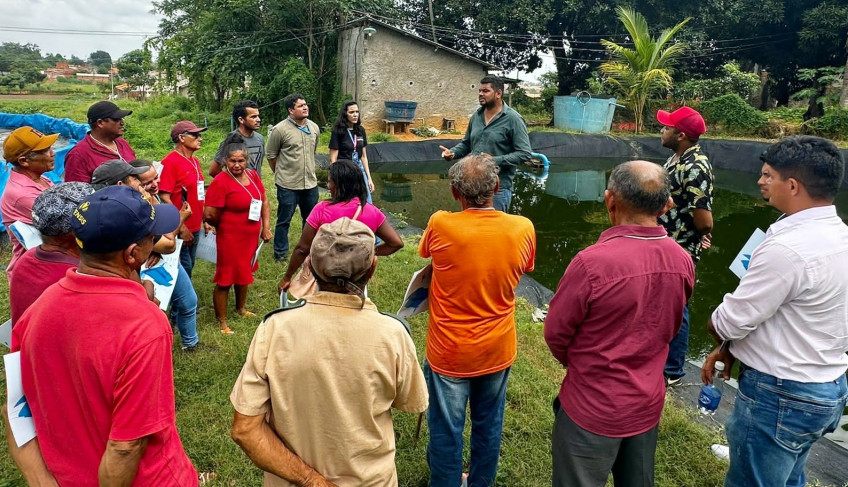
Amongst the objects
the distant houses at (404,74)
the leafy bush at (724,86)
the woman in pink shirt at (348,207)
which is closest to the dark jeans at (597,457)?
the woman in pink shirt at (348,207)

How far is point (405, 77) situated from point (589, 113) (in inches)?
270

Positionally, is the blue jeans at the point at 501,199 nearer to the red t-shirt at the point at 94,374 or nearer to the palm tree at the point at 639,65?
the red t-shirt at the point at 94,374

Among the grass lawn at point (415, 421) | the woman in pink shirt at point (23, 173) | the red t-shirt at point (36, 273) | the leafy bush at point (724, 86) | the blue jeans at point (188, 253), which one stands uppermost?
the leafy bush at point (724, 86)

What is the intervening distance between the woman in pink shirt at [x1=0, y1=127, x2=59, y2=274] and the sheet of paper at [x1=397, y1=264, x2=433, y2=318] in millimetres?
1920

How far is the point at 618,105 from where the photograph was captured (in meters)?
19.9

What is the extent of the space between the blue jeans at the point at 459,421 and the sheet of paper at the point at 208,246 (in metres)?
2.40

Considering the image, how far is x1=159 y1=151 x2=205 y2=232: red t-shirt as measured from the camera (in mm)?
3877

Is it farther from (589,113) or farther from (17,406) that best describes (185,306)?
(589,113)

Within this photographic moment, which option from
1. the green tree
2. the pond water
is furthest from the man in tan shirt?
the green tree

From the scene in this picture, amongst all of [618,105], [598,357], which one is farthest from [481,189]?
[618,105]

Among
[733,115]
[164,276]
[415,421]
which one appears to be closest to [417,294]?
[415,421]

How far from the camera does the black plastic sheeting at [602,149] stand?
15.5m

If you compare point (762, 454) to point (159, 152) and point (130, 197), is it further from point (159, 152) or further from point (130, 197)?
point (159, 152)

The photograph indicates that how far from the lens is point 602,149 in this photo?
17922 mm
